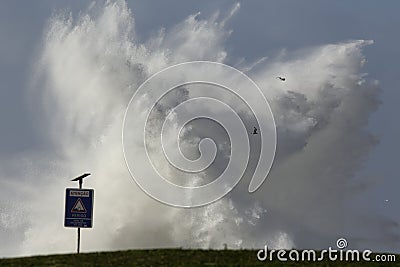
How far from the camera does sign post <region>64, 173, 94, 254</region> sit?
48.4 m

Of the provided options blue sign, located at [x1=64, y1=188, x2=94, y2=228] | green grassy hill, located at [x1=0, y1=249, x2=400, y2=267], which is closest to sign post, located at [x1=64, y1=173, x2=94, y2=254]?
blue sign, located at [x1=64, y1=188, x2=94, y2=228]

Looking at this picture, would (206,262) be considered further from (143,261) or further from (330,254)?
(330,254)

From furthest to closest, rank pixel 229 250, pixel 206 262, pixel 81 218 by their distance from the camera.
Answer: pixel 81 218
pixel 229 250
pixel 206 262

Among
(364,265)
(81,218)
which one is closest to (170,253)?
(81,218)

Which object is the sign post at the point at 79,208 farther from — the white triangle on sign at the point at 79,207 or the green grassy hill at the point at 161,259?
the green grassy hill at the point at 161,259

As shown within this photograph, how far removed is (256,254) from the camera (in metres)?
43.8

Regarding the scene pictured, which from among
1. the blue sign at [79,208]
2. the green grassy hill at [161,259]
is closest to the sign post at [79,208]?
the blue sign at [79,208]

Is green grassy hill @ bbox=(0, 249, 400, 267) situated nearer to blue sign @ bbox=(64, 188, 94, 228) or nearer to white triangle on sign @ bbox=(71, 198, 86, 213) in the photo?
blue sign @ bbox=(64, 188, 94, 228)

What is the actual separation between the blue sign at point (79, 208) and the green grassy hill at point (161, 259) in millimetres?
4765

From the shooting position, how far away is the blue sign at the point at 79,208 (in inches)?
1906

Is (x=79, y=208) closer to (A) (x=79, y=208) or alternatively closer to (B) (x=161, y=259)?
(A) (x=79, y=208)

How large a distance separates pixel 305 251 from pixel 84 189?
16.1 meters

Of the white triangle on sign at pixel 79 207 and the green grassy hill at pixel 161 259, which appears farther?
the white triangle on sign at pixel 79 207

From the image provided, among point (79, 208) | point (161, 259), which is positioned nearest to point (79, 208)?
point (79, 208)
